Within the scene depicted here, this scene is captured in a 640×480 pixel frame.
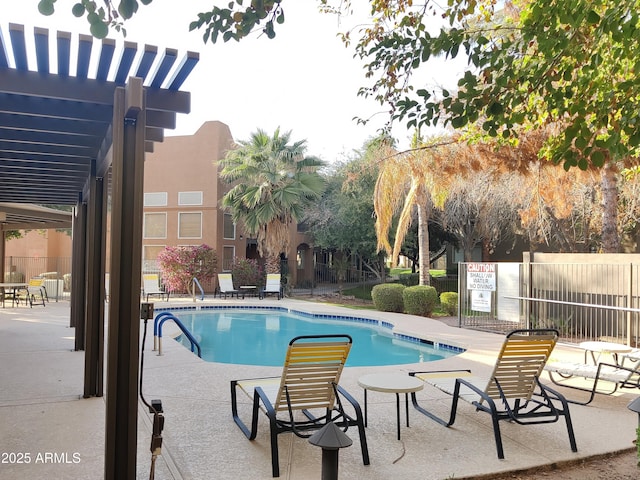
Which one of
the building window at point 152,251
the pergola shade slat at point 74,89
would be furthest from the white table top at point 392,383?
the building window at point 152,251

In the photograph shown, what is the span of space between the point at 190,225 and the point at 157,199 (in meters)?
2.11

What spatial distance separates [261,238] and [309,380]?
665 inches

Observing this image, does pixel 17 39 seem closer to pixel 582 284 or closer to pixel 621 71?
pixel 621 71

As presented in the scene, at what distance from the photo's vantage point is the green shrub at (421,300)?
48.3 ft

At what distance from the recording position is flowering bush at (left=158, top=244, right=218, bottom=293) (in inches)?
803

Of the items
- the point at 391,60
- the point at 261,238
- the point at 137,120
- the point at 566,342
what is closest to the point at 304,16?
the point at 391,60

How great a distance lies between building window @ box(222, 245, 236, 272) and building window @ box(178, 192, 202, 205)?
97.9 inches

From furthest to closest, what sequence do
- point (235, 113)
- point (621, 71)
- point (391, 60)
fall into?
1. point (235, 113)
2. point (391, 60)
3. point (621, 71)

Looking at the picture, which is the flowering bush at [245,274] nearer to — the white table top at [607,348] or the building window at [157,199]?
the building window at [157,199]

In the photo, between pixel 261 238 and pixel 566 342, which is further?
pixel 261 238

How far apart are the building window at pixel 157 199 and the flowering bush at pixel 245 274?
4.78 m

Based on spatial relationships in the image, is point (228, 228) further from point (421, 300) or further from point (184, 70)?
point (184, 70)

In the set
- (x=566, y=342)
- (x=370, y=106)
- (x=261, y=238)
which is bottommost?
(x=566, y=342)

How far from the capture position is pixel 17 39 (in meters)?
3.23
